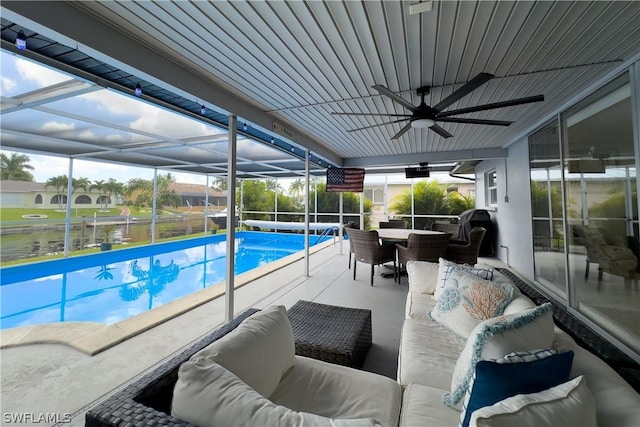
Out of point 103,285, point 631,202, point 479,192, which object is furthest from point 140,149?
point 479,192

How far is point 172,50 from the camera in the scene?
2.13 metres

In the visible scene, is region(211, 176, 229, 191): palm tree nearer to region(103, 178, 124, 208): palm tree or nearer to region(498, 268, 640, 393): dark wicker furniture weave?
region(103, 178, 124, 208): palm tree

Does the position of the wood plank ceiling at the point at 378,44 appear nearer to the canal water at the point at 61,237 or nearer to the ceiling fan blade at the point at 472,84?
the ceiling fan blade at the point at 472,84

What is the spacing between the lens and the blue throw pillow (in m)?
0.96

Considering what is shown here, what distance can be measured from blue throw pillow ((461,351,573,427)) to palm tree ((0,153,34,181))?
30.6 feet

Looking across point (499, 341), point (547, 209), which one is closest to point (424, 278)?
point (499, 341)

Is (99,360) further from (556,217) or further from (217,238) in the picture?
(217,238)

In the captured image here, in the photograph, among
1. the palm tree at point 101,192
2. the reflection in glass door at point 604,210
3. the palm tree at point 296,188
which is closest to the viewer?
→ the reflection in glass door at point 604,210

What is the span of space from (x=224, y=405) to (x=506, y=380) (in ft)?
3.36

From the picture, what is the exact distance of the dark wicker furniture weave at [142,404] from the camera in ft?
2.97

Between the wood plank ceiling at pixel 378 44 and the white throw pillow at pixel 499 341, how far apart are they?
1.92m

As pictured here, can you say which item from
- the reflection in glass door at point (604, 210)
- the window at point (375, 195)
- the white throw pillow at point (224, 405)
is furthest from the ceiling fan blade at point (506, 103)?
the window at point (375, 195)

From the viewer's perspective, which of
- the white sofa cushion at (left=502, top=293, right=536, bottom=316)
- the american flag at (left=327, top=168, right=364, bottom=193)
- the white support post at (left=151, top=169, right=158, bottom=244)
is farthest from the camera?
the white support post at (left=151, top=169, right=158, bottom=244)

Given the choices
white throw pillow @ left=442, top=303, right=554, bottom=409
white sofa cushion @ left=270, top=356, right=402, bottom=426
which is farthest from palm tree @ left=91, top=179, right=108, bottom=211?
white throw pillow @ left=442, top=303, right=554, bottom=409
